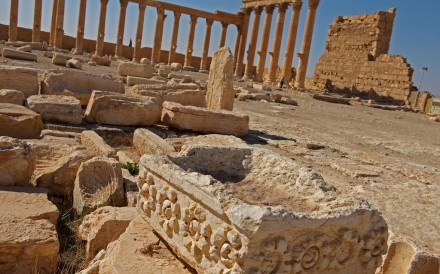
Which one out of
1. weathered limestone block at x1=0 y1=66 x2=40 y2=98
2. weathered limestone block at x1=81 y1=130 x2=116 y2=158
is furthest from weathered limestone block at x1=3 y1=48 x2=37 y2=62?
weathered limestone block at x1=81 y1=130 x2=116 y2=158

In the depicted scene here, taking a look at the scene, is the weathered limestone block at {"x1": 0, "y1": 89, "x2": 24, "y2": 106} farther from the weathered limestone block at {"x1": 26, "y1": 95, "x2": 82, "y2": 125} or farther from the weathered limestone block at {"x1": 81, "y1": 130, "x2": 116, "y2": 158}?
the weathered limestone block at {"x1": 81, "y1": 130, "x2": 116, "y2": 158}

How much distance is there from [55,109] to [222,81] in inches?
155

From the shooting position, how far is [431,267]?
9.08 ft

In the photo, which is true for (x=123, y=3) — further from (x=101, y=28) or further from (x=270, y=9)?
(x=270, y=9)

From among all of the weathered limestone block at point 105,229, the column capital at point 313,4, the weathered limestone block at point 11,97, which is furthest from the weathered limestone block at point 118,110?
the column capital at point 313,4

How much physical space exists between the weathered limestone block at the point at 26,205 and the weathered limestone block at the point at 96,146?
3.79ft

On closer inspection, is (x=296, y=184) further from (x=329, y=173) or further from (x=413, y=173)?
(x=413, y=173)

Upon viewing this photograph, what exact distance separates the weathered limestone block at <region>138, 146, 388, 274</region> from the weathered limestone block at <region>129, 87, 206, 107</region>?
5.41 meters

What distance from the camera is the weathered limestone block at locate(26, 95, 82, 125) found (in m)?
6.43

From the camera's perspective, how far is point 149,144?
18.5 feet

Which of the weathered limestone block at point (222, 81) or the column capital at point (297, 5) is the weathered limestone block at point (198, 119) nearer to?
the weathered limestone block at point (222, 81)

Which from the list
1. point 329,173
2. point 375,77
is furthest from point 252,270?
point 375,77

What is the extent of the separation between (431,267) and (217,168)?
1495 millimetres

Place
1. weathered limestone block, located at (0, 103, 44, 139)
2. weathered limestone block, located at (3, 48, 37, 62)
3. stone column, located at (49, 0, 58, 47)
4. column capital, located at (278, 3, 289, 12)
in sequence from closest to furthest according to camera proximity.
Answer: weathered limestone block, located at (0, 103, 44, 139) < weathered limestone block, located at (3, 48, 37, 62) < column capital, located at (278, 3, 289, 12) < stone column, located at (49, 0, 58, 47)
